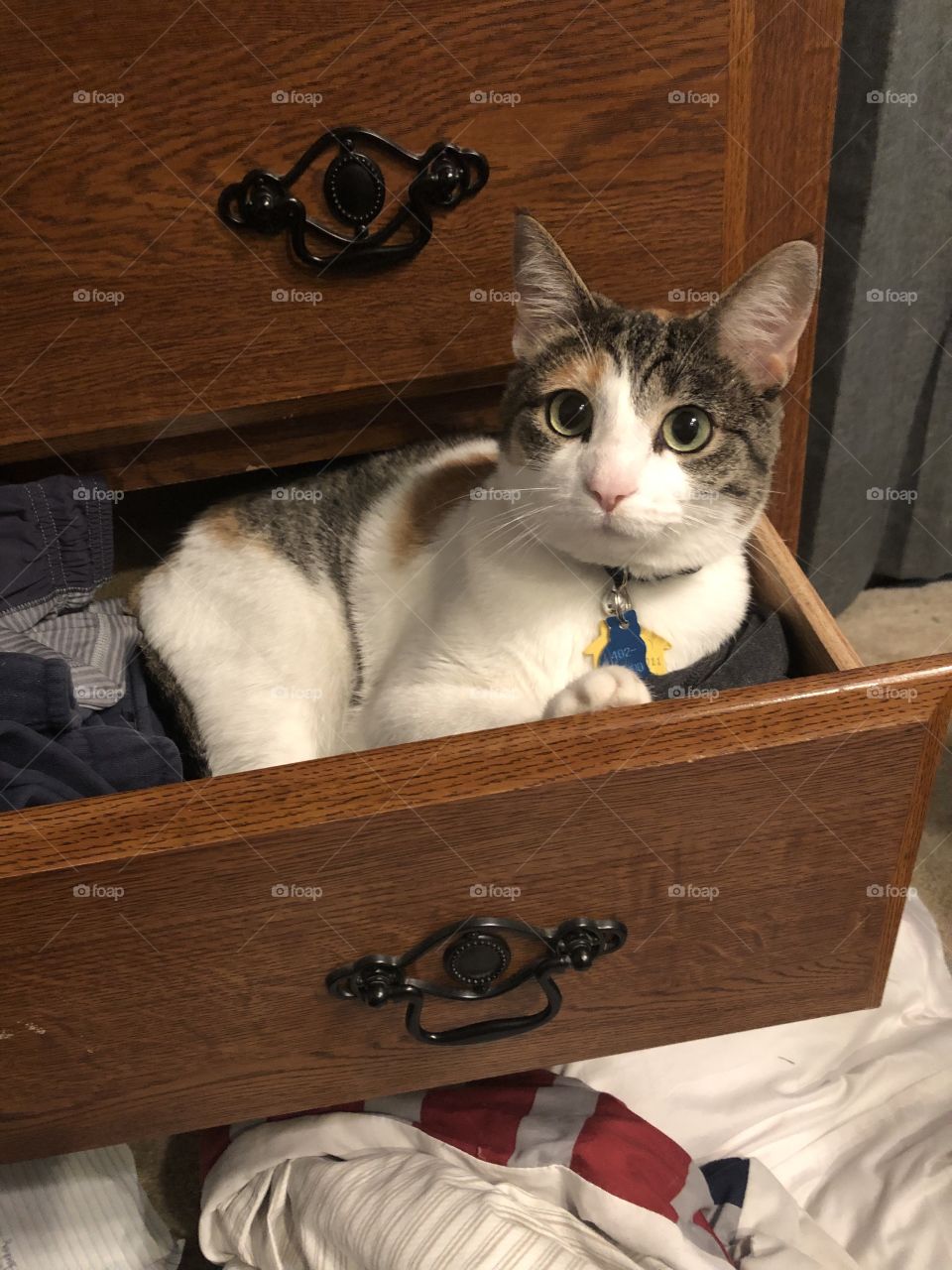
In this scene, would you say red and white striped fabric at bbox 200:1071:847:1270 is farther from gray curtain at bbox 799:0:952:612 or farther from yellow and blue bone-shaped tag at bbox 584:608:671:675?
gray curtain at bbox 799:0:952:612

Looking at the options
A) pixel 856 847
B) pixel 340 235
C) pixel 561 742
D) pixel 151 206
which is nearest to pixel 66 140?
pixel 151 206

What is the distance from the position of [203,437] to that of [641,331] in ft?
1.42

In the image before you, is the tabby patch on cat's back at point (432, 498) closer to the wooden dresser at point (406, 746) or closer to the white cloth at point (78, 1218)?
the wooden dresser at point (406, 746)

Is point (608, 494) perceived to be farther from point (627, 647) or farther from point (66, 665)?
point (66, 665)

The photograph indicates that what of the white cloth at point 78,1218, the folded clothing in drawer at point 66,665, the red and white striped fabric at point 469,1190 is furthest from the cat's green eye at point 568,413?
the white cloth at point 78,1218

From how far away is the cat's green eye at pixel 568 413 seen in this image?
875mm

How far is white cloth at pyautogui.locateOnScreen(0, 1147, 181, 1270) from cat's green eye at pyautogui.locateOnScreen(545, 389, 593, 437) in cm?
79

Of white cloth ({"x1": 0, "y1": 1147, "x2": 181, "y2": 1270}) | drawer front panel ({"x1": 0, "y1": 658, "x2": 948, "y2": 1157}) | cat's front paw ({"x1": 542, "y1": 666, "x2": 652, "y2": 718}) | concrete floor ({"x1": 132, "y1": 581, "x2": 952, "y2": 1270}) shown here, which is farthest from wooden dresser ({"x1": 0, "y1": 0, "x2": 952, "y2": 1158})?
concrete floor ({"x1": 132, "y1": 581, "x2": 952, "y2": 1270})

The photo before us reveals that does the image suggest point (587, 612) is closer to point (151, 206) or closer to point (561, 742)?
point (561, 742)

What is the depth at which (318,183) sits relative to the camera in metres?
0.87

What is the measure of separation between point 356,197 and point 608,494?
0.32 m

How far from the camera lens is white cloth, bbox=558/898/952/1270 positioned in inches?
40.0

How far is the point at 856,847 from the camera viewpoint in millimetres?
708

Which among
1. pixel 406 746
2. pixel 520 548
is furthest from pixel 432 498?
pixel 406 746
